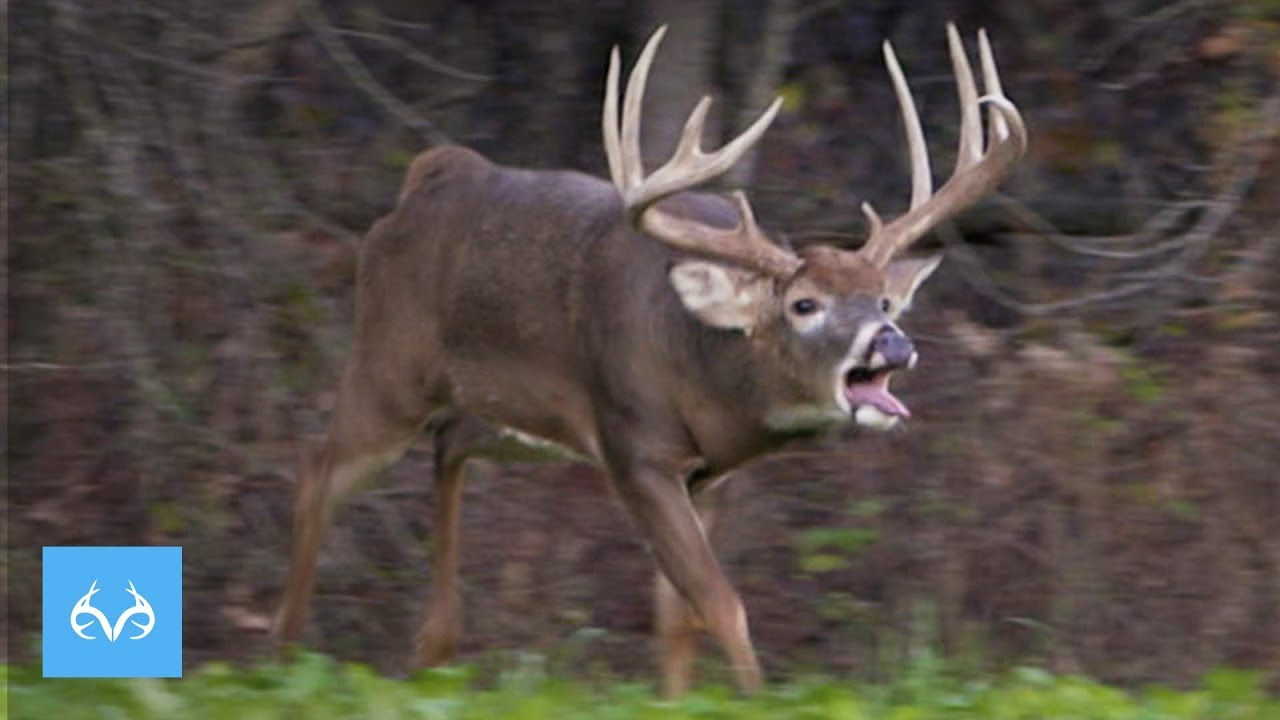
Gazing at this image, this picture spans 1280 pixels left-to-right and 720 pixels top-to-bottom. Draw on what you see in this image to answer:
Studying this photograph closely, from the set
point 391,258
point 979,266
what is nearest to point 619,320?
point 391,258

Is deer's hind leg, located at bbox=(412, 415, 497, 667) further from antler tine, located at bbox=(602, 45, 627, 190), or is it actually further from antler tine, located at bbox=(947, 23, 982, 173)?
antler tine, located at bbox=(947, 23, 982, 173)

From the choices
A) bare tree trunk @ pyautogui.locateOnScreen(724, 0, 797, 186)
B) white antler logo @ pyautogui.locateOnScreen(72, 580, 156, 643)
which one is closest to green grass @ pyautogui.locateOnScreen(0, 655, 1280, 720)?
white antler logo @ pyautogui.locateOnScreen(72, 580, 156, 643)

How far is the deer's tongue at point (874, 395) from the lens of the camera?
812cm

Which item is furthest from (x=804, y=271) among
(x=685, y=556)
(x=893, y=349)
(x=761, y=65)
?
(x=761, y=65)

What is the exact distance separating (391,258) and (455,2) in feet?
8.51

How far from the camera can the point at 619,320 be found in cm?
872

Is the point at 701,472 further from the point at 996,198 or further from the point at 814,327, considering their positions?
the point at 996,198

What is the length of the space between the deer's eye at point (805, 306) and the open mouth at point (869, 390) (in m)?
0.23

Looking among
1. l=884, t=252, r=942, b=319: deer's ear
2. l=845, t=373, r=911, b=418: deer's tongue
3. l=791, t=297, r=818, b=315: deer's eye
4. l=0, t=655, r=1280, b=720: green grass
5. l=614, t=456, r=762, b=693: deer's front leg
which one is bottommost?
l=0, t=655, r=1280, b=720: green grass

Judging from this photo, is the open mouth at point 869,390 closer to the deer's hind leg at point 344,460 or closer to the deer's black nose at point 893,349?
the deer's black nose at point 893,349

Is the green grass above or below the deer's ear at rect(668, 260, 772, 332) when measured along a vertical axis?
below

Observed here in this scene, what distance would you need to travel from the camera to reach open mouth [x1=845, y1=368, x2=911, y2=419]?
320 inches

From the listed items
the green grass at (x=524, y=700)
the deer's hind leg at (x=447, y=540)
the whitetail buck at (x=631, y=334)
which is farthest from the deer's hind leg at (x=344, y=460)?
the green grass at (x=524, y=700)

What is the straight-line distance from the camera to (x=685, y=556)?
27.3 feet
